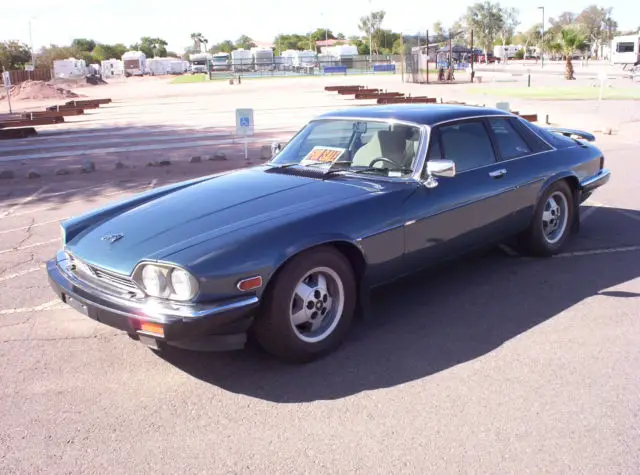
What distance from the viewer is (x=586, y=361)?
12.5ft

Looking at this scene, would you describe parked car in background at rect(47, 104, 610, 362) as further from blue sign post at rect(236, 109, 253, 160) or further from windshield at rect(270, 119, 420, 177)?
blue sign post at rect(236, 109, 253, 160)

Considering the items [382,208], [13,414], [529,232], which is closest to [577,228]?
[529,232]

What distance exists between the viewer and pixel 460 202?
15.3ft

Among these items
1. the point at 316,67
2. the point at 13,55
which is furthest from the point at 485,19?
the point at 13,55

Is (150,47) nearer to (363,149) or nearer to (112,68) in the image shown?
(112,68)

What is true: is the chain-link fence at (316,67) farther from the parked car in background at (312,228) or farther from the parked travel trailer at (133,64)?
the parked car in background at (312,228)

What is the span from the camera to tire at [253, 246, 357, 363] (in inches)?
140

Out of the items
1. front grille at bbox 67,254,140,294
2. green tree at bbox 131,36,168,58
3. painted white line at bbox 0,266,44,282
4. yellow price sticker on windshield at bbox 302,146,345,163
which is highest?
green tree at bbox 131,36,168,58

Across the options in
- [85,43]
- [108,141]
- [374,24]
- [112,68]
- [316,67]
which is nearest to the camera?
[108,141]

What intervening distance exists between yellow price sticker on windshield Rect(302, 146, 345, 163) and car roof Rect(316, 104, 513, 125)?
0.39m

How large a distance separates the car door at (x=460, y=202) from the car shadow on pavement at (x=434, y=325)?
0.93 ft

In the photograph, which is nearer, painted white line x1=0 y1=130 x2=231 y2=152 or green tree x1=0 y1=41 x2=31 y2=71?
painted white line x1=0 y1=130 x2=231 y2=152

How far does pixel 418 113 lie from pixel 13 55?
89106mm

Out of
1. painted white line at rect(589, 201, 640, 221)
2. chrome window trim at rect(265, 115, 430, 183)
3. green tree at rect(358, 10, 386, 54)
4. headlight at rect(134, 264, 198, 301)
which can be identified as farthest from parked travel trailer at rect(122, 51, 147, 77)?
headlight at rect(134, 264, 198, 301)
